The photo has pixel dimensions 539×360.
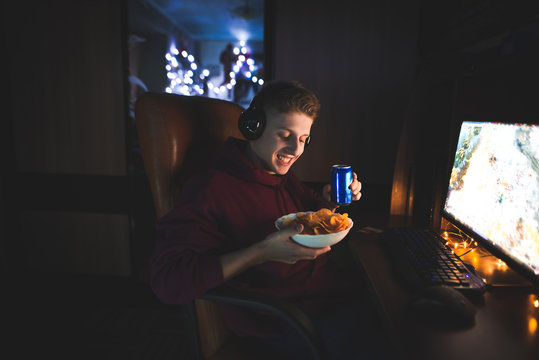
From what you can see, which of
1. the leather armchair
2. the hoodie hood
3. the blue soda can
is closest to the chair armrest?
the leather armchair

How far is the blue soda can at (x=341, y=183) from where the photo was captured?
1157 mm

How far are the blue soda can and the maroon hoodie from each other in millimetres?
184

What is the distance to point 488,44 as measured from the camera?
1530 millimetres

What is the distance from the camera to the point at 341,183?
1.16 meters

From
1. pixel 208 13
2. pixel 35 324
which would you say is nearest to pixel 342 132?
pixel 208 13

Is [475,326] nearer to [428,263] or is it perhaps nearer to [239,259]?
[428,263]

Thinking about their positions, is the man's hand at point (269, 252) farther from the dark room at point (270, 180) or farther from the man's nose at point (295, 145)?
the man's nose at point (295, 145)

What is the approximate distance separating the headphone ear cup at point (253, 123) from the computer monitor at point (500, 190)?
26.8 inches

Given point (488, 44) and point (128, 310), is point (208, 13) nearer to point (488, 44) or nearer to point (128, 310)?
point (488, 44)

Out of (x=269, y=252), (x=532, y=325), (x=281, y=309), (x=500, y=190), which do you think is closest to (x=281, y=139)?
(x=269, y=252)

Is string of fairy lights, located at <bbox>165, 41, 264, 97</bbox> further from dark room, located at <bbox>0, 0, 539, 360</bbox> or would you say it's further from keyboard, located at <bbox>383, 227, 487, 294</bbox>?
keyboard, located at <bbox>383, 227, 487, 294</bbox>

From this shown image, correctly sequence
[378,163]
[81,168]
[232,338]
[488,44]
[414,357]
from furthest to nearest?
[81,168]
[378,163]
[488,44]
[232,338]
[414,357]

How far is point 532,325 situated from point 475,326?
0.13 meters

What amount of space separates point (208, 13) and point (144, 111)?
5.34 ft
